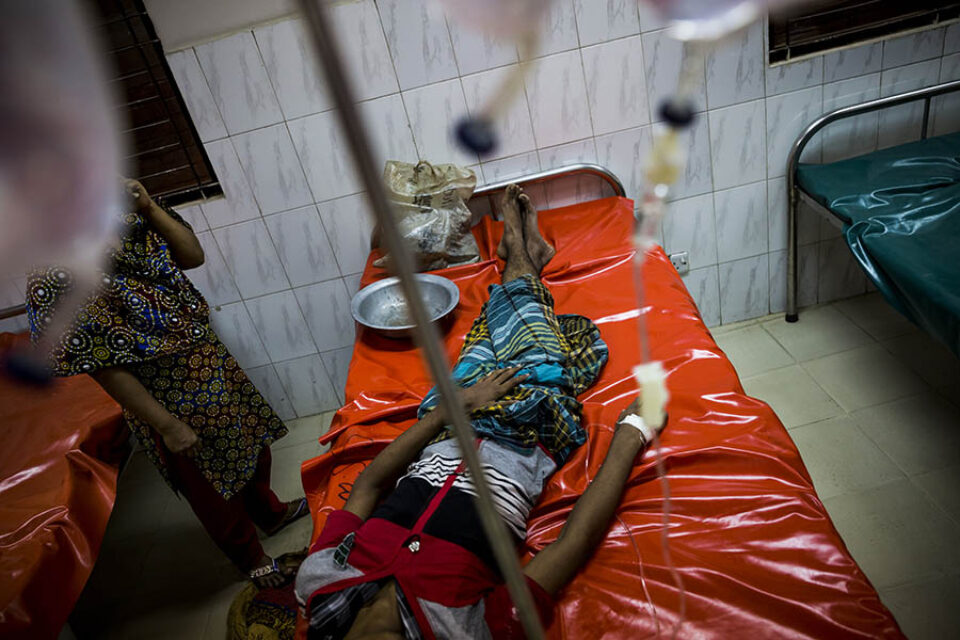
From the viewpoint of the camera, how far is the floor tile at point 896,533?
1.45 m

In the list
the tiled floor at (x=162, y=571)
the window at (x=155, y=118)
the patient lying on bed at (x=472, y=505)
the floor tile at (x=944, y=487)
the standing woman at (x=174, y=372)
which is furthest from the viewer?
the window at (x=155, y=118)

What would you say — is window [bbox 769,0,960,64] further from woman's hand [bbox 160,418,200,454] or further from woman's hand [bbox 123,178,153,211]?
woman's hand [bbox 160,418,200,454]

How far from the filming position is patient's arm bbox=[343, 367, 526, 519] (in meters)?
1.28

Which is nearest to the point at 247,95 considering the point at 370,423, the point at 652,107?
the point at 370,423

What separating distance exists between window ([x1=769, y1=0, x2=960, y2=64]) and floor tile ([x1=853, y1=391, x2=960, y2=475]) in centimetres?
133

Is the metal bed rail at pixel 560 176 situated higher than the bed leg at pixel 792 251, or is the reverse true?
the metal bed rail at pixel 560 176

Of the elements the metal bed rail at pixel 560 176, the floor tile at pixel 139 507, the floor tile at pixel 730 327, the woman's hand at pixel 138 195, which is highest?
the woman's hand at pixel 138 195

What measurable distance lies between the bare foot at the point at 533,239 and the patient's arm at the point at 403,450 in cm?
69

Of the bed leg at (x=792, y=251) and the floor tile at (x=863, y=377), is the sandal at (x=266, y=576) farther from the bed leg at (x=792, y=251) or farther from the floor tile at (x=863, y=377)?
the bed leg at (x=792, y=251)

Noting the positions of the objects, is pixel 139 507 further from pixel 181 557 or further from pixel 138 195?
pixel 138 195

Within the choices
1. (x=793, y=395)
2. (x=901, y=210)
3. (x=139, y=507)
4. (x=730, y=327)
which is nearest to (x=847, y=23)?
(x=901, y=210)

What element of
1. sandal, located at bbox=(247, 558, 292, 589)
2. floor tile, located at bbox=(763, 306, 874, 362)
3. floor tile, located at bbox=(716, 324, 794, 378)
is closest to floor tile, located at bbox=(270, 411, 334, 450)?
sandal, located at bbox=(247, 558, 292, 589)

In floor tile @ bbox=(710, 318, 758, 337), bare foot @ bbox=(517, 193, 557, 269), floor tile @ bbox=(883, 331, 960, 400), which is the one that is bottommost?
floor tile @ bbox=(710, 318, 758, 337)

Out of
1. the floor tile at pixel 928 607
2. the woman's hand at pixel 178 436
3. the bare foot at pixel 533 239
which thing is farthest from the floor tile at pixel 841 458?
the woman's hand at pixel 178 436
